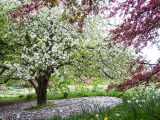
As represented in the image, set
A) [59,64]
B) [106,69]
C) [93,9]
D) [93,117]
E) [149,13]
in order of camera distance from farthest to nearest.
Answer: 1. [106,69]
2. [59,64]
3. [93,117]
4. [93,9]
5. [149,13]

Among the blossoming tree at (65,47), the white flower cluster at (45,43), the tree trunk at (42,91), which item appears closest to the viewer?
the white flower cluster at (45,43)

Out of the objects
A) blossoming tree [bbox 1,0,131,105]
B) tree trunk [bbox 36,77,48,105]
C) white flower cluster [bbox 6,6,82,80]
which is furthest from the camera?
tree trunk [bbox 36,77,48,105]

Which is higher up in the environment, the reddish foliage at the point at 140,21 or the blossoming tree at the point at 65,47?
the blossoming tree at the point at 65,47

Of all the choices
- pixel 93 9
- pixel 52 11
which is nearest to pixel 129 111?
pixel 93 9

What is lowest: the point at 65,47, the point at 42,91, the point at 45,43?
the point at 42,91

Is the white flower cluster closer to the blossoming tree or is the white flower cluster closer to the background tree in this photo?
the blossoming tree

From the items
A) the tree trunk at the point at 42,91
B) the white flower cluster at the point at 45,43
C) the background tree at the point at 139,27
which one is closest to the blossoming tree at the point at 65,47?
the white flower cluster at the point at 45,43

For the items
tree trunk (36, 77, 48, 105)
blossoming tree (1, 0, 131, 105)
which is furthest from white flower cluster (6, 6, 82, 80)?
tree trunk (36, 77, 48, 105)

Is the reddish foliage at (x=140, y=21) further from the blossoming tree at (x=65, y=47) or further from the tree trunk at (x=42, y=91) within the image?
the tree trunk at (x=42, y=91)

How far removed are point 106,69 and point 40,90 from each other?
3.92 meters

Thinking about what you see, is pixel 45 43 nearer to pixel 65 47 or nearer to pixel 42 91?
pixel 65 47

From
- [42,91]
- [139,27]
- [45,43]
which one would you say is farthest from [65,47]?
[139,27]

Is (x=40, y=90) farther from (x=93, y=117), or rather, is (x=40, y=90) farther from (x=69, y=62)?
(x=93, y=117)

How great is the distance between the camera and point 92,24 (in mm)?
18562
